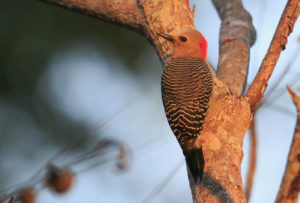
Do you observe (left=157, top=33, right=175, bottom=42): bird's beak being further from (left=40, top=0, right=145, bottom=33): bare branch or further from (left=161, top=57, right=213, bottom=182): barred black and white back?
(left=40, top=0, right=145, bottom=33): bare branch

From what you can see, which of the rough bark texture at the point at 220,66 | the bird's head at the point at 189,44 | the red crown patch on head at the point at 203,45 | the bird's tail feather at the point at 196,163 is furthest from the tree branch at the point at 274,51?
the red crown patch on head at the point at 203,45

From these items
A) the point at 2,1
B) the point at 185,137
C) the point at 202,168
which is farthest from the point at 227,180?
the point at 2,1

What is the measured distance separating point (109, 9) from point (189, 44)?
0.98 metres

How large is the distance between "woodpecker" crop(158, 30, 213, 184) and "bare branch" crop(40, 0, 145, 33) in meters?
0.55

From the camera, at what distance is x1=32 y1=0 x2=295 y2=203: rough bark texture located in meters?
3.41

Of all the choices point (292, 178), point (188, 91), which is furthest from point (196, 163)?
point (188, 91)

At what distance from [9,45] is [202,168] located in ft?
16.4

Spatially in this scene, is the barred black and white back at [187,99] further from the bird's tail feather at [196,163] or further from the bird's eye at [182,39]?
the bird's eye at [182,39]

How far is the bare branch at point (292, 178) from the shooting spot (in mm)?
3270

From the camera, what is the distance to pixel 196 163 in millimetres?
3648

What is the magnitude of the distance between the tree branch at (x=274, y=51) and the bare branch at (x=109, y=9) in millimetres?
1495

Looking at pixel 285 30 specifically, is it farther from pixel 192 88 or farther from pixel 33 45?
pixel 33 45

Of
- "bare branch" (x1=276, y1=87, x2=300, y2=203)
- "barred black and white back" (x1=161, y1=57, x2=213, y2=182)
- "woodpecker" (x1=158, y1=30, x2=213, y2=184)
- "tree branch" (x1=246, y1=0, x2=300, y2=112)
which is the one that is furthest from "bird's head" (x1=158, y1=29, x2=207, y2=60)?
"bare branch" (x1=276, y1=87, x2=300, y2=203)

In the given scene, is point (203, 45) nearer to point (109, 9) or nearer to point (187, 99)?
point (187, 99)
